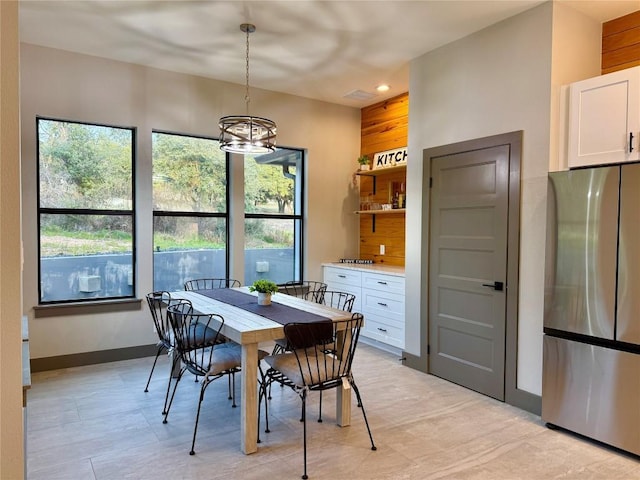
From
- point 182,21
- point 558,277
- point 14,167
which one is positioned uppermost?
point 182,21

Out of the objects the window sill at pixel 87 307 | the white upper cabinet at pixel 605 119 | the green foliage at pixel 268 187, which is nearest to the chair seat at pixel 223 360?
the window sill at pixel 87 307

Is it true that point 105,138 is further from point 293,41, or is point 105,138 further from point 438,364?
point 438,364

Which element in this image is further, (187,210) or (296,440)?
(187,210)

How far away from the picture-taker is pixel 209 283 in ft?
15.8

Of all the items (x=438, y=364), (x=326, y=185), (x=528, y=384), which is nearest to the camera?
(x=528, y=384)

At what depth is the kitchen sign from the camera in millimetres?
4891

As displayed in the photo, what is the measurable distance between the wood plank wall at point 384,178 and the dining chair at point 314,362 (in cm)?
244

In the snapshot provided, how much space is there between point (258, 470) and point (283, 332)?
77 cm

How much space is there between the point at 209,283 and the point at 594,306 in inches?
143

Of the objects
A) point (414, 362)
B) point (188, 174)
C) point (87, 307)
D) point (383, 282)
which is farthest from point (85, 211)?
point (414, 362)

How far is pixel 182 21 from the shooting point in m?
3.38

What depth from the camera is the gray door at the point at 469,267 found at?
3.41m

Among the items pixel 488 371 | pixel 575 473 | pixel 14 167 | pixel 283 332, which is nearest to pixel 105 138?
pixel 283 332

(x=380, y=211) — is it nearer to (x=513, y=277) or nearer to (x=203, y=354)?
(x=513, y=277)
